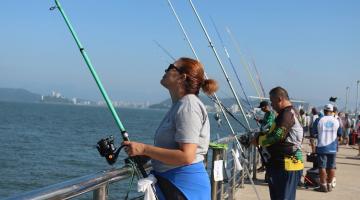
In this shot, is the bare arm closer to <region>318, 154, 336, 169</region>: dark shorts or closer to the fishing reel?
the fishing reel

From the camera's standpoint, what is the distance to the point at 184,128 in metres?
3.01

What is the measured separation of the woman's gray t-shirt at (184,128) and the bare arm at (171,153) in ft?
0.13

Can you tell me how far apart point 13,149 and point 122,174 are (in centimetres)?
2665

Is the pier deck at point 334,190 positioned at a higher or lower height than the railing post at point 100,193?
lower

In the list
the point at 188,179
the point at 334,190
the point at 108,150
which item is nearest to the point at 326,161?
the point at 334,190

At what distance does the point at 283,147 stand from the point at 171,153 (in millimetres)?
2710

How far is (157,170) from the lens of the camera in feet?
10.6

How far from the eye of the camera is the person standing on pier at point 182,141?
3016 mm

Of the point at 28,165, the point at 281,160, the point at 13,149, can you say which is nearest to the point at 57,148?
the point at 13,149

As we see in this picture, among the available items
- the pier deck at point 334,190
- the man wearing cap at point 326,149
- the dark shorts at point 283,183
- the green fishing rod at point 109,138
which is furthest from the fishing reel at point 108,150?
the man wearing cap at point 326,149

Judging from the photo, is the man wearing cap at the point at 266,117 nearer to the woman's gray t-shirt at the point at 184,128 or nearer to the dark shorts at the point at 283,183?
the dark shorts at the point at 283,183

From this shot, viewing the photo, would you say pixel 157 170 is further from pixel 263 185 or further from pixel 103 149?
pixel 263 185

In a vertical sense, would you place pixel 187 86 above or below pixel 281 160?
above

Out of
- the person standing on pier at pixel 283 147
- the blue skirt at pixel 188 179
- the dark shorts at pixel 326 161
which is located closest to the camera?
the blue skirt at pixel 188 179
